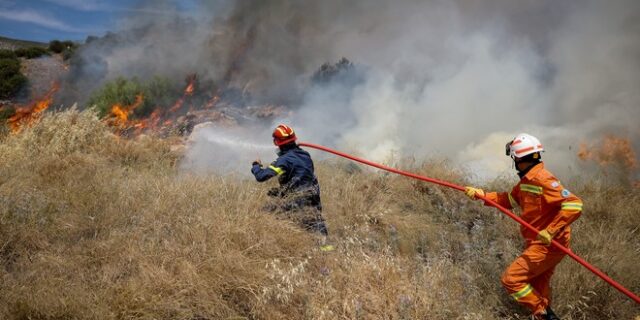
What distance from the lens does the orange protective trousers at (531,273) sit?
3.13 metres

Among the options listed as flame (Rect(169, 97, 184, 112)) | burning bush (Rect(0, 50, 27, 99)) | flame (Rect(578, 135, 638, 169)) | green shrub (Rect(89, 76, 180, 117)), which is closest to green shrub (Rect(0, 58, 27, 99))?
burning bush (Rect(0, 50, 27, 99))

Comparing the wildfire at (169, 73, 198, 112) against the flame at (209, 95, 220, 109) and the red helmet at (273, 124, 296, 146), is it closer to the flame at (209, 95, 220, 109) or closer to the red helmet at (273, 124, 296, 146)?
the flame at (209, 95, 220, 109)

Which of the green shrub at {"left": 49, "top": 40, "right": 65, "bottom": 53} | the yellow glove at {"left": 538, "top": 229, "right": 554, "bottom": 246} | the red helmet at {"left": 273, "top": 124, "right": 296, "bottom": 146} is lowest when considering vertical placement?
the yellow glove at {"left": 538, "top": 229, "right": 554, "bottom": 246}

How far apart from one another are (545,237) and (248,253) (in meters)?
2.22

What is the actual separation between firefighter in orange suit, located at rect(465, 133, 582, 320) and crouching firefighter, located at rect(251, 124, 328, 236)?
172cm

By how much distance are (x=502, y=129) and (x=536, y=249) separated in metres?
7.40

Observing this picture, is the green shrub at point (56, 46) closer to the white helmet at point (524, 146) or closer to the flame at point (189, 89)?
the flame at point (189, 89)

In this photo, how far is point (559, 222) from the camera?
10.0 ft

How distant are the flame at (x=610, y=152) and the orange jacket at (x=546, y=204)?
6306 mm

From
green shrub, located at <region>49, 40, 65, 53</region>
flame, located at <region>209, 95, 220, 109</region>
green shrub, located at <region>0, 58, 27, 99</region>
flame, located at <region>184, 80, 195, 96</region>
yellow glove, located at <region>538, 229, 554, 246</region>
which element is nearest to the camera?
yellow glove, located at <region>538, 229, 554, 246</region>

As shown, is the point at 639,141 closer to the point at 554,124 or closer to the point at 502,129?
the point at 554,124

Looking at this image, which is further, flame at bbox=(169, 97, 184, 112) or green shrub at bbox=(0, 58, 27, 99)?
flame at bbox=(169, 97, 184, 112)

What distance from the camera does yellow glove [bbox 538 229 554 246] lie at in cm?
302

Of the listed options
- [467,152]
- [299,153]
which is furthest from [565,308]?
[467,152]
